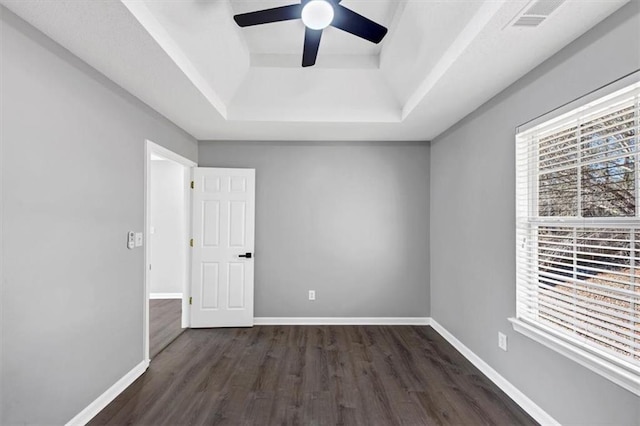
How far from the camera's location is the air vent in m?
1.44

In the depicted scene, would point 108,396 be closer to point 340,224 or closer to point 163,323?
point 163,323

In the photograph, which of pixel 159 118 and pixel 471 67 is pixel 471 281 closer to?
pixel 471 67

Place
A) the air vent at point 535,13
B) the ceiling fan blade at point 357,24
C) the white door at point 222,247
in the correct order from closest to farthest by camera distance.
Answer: the air vent at point 535,13 → the ceiling fan blade at point 357,24 → the white door at point 222,247

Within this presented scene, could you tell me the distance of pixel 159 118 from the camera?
2967 mm

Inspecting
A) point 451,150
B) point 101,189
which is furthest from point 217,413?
point 451,150

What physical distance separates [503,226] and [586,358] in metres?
1.07

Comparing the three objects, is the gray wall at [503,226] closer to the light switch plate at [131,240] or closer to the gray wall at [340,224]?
the gray wall at [340,224]

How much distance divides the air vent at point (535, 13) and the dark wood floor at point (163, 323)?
3.92 metres

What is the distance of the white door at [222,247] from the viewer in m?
3.77

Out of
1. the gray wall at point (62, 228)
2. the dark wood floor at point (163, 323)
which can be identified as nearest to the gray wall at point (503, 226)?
the gray wall at point (62, 228)

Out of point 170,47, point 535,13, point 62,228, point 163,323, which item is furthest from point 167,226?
point 535,13

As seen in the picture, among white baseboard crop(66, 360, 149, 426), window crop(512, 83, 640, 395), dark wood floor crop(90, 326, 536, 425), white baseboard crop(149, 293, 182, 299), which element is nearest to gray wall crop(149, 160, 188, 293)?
white baseboard crop(149, 293, 182, 299)

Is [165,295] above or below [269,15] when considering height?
below

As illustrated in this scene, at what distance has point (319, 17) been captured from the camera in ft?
5.45
